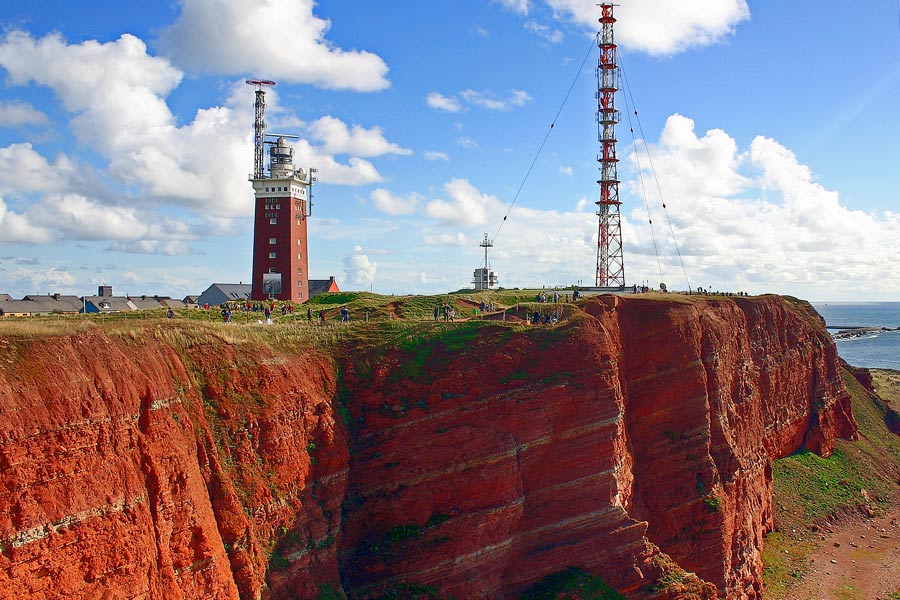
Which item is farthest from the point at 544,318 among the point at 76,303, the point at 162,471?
the point at 76,303

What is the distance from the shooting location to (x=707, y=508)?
38.3 meters

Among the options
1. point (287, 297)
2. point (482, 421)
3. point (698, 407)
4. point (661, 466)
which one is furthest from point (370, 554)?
point (287, 297)

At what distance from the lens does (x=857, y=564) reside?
153 feet

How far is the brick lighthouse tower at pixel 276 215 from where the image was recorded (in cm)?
5650

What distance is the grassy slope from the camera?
4628 centimetres

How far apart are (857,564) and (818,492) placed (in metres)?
8.73

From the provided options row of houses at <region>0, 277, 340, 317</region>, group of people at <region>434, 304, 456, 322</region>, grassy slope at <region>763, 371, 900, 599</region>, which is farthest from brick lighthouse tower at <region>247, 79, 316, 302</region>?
grassy slope at <region>763, 371, 900, 599</region>

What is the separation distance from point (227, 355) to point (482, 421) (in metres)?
11.7

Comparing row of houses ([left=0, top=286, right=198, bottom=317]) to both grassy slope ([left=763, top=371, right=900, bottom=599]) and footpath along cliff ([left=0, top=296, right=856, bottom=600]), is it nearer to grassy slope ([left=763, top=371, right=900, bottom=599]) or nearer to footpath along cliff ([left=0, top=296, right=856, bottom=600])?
footpath along cliff ([left=0, top=296, right=856, bottom=600])

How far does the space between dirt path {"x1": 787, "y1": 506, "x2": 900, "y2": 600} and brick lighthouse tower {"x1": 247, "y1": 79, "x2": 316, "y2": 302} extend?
4282 cm

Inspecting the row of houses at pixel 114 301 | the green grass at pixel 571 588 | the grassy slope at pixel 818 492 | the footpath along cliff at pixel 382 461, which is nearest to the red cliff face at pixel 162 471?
the footpath along cliff at pixel 382 461

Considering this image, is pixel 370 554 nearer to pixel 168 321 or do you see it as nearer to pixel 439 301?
pixel 168 321

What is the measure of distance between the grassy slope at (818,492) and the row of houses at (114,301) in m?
41.2

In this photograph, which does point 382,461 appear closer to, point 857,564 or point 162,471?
point 162,471
